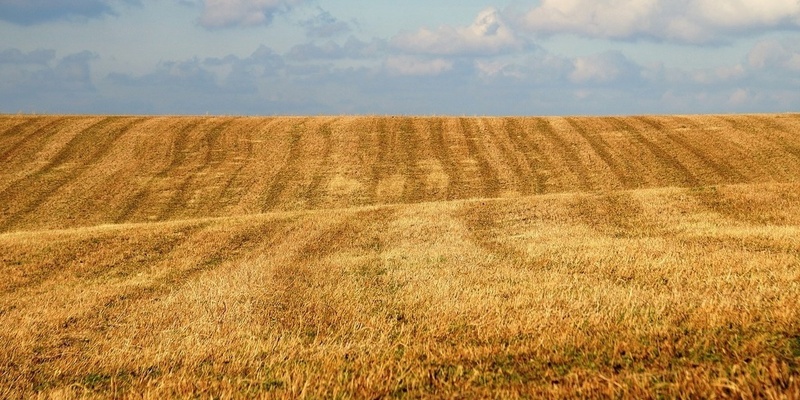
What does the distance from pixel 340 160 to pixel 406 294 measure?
36.7 m

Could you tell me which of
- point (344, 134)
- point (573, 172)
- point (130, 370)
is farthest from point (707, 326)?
point (344, 134)

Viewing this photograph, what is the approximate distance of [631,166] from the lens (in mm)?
44469

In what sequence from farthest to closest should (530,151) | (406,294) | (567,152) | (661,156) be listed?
(530,151)
(567,152)
(661,156)
(406,294)

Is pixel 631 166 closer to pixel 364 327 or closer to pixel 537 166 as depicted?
pixel 537 166

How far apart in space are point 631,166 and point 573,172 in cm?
420

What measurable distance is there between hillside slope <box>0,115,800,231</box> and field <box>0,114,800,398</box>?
0.50 m

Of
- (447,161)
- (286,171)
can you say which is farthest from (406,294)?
(447,161)

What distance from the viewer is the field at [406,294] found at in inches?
247

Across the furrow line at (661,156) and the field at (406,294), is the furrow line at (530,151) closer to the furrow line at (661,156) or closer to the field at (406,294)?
the field at (406,294)

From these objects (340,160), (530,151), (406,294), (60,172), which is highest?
(406,294)

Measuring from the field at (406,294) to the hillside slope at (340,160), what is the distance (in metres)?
0.50

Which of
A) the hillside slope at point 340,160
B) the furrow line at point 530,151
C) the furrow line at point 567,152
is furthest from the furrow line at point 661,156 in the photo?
the furrow line at point 530,151

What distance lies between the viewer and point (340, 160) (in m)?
47.2

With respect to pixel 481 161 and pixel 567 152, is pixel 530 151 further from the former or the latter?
pixel 481 161
